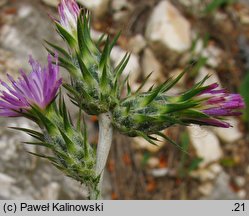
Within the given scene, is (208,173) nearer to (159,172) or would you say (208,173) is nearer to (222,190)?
(222,190)

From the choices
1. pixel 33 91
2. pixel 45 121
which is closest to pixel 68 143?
pixel 45 121

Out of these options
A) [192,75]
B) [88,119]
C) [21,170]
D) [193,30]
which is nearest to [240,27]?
[193,30]

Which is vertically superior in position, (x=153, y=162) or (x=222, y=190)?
(x=153, y=162)

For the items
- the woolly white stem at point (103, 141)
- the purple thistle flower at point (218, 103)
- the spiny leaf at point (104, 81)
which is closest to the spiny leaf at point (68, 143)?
the woolly white stem at point (103, 141)

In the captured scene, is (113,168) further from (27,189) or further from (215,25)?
(215,25)

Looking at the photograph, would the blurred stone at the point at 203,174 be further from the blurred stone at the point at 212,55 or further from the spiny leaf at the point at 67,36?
the spiny leaf at the point at 67,36
